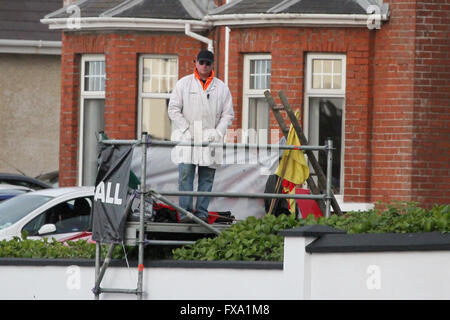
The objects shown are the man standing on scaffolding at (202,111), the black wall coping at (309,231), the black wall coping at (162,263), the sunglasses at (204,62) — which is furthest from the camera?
the sunglasses at (204,62)

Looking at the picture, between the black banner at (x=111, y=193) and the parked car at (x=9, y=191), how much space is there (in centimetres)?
701

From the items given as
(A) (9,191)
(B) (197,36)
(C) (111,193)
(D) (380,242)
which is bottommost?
(A) (9,191)

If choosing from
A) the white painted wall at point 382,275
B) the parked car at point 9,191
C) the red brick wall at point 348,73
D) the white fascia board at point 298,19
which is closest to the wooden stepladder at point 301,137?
the white painted wall at point 382,275

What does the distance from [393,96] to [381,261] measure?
25.4 feet

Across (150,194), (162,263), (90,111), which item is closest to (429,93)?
(90,111)

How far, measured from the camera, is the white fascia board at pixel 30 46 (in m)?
29.7

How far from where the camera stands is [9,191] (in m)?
18.4

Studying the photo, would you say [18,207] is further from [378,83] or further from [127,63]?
[378,83]

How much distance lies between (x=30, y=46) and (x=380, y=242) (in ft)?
71.0

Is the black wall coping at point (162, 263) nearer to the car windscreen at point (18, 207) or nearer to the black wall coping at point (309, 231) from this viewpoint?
the black wall coping at point (309, 231)

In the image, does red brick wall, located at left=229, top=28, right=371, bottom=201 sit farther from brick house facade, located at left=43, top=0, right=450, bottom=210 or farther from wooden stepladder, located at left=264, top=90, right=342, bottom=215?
wooden stepladder, located at left=264, top=90, right=342, bottom=215
